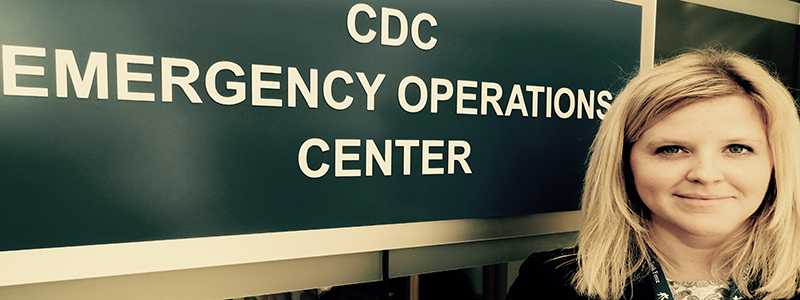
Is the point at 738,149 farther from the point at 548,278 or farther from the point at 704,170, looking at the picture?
the point at 548,278

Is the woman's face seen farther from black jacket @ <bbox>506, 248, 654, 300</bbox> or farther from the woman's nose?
black jacket @ <bbox>506, 248, 654, 300</bbox>

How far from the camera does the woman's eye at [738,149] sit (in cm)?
95

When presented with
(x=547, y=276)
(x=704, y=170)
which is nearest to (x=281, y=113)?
(x=547, y=276)

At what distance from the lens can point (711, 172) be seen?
93 centimetres

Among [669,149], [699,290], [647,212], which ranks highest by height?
[669,149]

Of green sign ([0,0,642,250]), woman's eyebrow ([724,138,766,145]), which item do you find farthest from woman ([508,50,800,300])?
green sign ([0,0,642,250])

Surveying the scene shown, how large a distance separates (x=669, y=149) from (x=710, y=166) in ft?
0.24

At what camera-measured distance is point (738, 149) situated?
96 centimetres

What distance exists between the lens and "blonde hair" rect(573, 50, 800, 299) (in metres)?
0.96

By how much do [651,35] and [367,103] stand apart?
767 mm

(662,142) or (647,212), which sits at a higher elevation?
(662,142)

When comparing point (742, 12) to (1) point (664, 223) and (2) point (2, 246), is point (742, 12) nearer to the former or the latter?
(1) point (664, 223)

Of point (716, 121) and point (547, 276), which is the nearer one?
point (716, 121)

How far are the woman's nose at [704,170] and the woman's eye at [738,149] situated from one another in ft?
0.14
